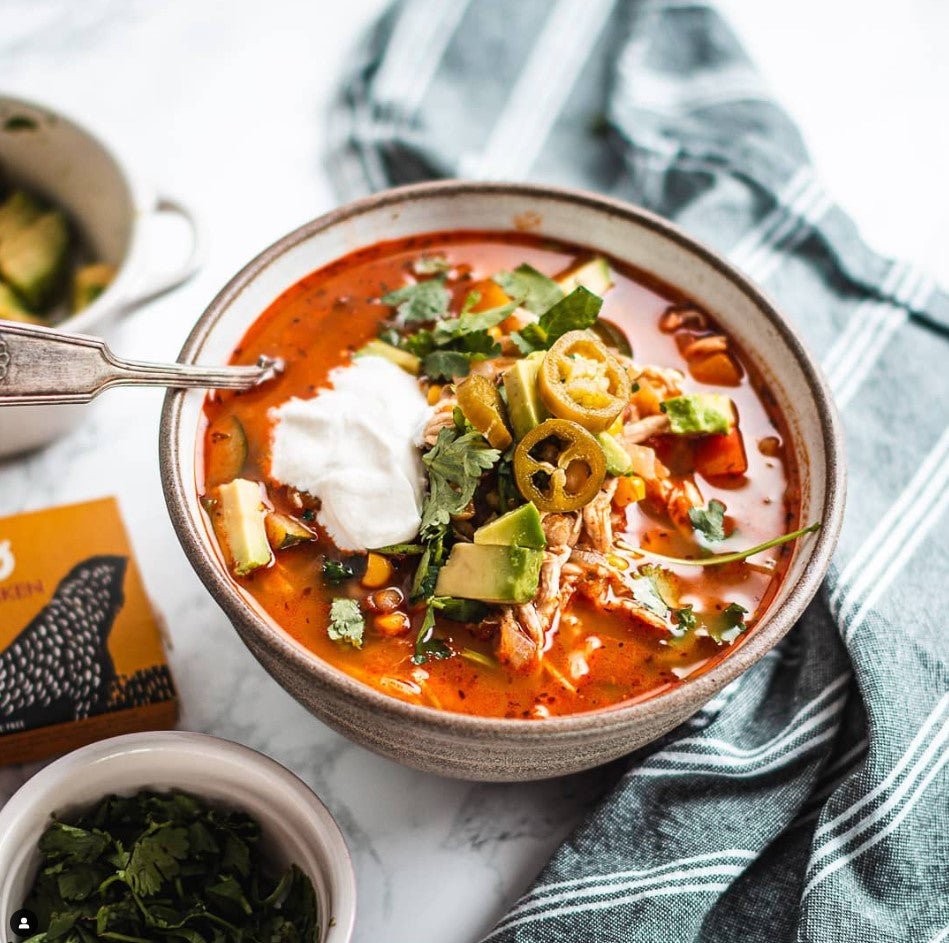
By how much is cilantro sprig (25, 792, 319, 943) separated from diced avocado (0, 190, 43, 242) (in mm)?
1833

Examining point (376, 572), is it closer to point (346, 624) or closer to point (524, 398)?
point (346, 624)

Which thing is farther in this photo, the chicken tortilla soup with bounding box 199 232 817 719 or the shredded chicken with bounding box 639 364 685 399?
the shredded chicken with bounding box 639 364 685 399

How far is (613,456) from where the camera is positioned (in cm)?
234

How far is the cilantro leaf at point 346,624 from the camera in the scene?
230cm

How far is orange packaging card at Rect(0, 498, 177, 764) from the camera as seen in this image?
2574 mm

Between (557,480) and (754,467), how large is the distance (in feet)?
2.00

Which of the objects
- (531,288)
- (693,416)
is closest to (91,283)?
(531,288)

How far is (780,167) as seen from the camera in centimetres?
338

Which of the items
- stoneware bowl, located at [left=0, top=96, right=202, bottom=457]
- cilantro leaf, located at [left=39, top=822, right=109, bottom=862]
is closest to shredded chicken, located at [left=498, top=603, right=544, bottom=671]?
cilantro leaf, located at [left=39, top=822, right=109, bottom=862]

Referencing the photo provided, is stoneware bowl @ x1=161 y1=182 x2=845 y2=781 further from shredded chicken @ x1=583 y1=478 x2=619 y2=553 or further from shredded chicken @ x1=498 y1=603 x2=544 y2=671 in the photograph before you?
shredded chicken @ x1=583 y1=478 x2=619 y2=553

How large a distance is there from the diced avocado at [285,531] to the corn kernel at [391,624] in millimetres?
250

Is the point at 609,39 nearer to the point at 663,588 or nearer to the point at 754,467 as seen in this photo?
the point at 754,467

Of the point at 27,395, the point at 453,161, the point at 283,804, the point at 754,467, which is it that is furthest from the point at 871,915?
the point at 453,161

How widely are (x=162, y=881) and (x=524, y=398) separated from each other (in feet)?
4.06
